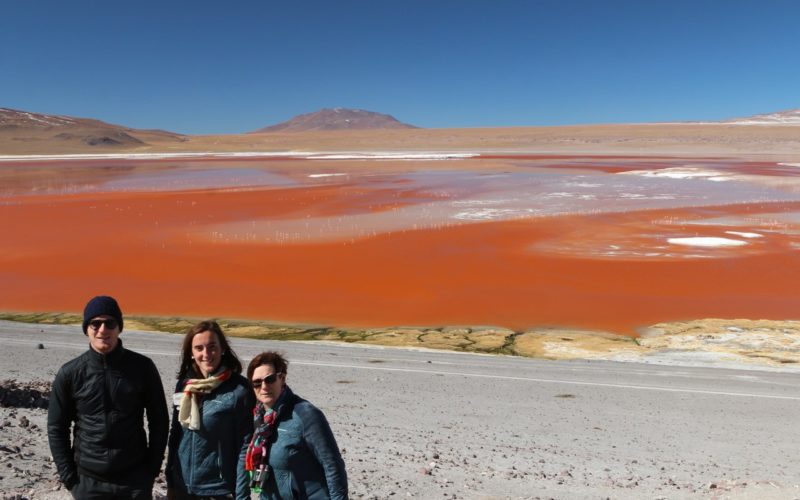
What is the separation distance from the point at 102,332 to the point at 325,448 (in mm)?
1203

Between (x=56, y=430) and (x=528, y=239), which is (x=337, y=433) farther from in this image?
(x=528, y=239)

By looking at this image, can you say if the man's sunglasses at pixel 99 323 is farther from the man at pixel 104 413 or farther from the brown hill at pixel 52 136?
the brown hill at pixel 52 136

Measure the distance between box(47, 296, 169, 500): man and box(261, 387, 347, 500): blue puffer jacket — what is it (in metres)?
0.75

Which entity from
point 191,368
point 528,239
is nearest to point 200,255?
point 528,239

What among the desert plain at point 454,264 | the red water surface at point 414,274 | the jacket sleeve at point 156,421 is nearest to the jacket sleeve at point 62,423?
the jacket sleeve at point 156,421

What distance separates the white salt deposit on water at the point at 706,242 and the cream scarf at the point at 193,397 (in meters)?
19.5

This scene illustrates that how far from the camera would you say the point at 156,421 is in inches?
141

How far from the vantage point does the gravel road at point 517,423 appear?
5953mm

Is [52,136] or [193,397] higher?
[52,136]

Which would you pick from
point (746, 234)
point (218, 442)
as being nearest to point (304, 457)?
point (218, 442)

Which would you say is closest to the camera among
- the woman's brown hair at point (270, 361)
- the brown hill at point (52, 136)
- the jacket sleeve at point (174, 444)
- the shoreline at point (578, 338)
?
the woman's brown hair at point (270, 361)

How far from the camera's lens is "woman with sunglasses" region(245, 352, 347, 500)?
124 inches

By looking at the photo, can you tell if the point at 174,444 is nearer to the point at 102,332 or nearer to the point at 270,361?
the point at 102,332

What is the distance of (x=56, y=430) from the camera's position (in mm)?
3453
